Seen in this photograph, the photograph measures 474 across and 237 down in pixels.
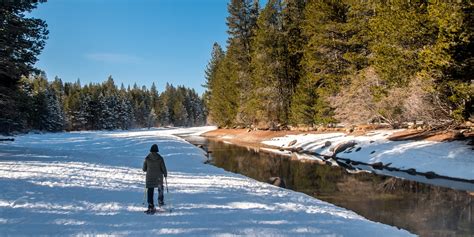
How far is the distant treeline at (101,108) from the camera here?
80.4m

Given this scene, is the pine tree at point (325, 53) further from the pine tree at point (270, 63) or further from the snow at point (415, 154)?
the snow at point (415, 154)

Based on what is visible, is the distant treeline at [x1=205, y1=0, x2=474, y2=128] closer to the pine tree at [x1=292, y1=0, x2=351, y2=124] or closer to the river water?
the pine tree at [x1=292, y1=0, x2=351, y2=124]

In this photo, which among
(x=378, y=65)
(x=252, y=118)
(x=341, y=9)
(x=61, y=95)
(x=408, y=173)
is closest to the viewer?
(x=408, y=173)

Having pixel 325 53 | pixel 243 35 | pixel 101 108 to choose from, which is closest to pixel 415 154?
pixel 325 53

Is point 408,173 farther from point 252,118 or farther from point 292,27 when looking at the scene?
point 252,118

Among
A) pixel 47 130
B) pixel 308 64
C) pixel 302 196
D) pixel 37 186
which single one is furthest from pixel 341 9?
pixel 47 130

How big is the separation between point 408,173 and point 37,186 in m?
18.1

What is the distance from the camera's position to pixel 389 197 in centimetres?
1447

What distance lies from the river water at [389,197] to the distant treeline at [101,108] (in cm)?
1738

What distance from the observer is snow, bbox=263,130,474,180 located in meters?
18.0

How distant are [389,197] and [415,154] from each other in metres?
8.24

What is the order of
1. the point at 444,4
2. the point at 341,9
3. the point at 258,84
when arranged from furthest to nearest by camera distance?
the point at 258,84 < the point at 341,9 < the point at 444,4

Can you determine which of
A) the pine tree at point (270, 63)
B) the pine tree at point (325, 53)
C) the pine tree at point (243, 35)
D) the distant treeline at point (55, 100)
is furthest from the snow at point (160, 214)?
the pine tree at point (243, 35)

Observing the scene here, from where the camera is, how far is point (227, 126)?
2827 inches
